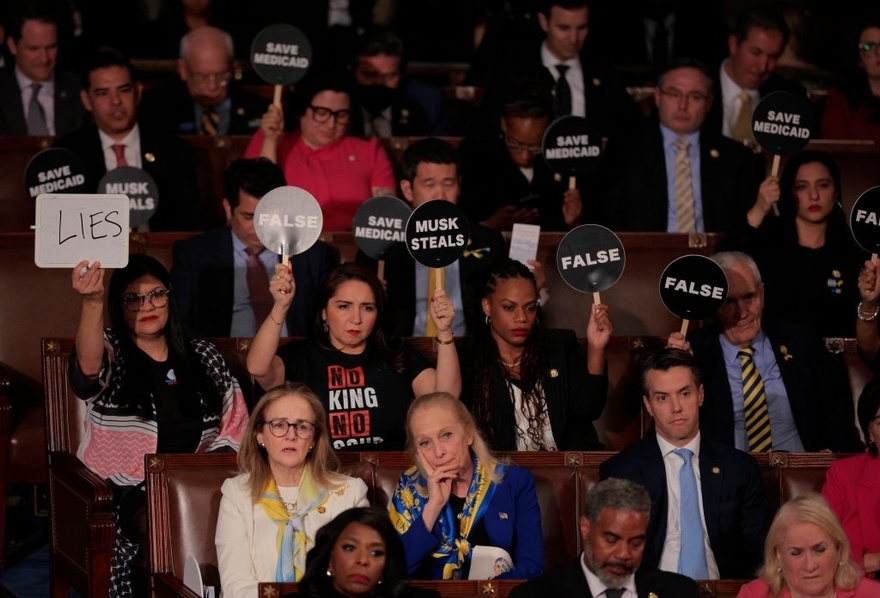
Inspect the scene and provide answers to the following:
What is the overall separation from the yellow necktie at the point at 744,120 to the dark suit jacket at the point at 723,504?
3.12 meters

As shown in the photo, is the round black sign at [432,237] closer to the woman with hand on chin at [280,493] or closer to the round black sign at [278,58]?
the woman with hand on chin at [280,493]

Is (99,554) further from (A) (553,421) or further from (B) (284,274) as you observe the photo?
(A) (553,421)

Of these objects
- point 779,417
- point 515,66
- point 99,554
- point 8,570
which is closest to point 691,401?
point 779,417

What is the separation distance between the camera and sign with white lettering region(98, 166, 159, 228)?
6324 millimetres

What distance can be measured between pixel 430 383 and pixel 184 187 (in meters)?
1.92

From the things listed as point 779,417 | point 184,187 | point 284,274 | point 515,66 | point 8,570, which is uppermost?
point 515,66

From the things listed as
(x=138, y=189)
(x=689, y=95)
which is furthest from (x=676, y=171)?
(x=138, y=189)

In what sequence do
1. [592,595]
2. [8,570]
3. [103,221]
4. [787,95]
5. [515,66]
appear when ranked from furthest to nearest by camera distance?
[515,66] → [787,95] → [8,570] → [103,221] → [592,595]

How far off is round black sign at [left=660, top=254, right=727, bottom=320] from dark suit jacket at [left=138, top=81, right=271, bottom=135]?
268 cm

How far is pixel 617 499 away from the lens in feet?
13.5

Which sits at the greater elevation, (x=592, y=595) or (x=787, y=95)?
(x=787, y=95)

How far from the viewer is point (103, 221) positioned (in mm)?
4820

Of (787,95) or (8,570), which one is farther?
(787,95)

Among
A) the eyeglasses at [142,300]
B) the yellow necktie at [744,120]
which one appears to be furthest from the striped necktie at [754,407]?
the yellow necktie at [744,120]
